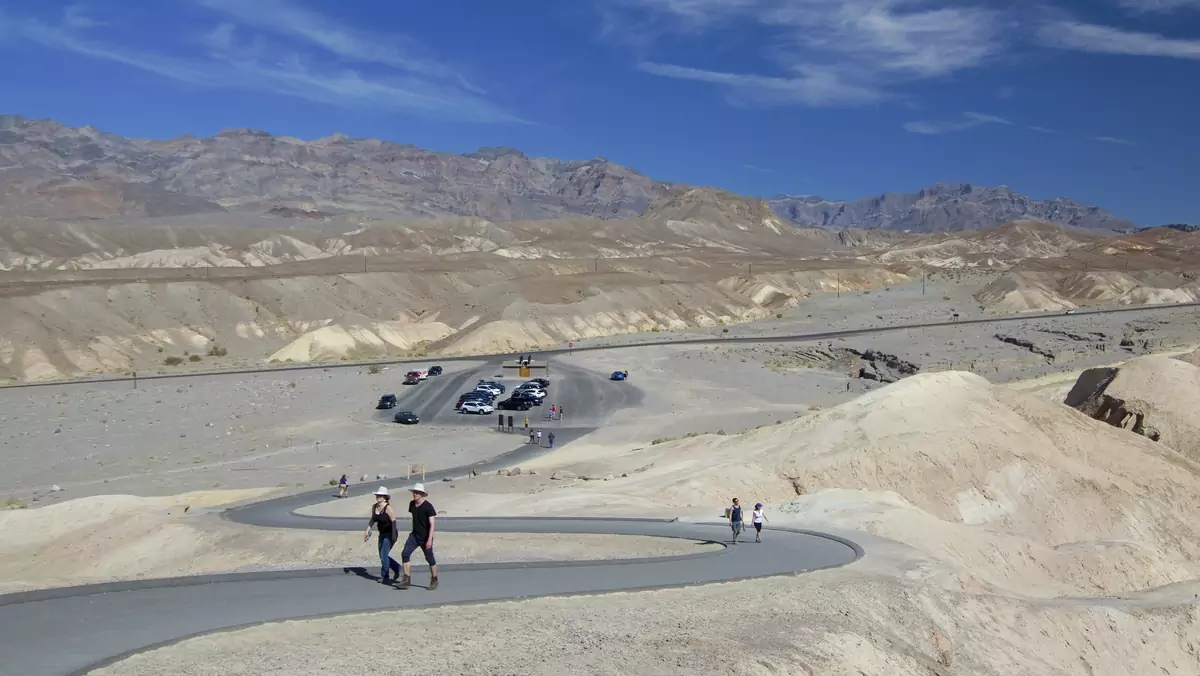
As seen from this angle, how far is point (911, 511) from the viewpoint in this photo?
24.3 metres

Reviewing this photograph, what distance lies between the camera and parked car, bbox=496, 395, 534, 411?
197 ft

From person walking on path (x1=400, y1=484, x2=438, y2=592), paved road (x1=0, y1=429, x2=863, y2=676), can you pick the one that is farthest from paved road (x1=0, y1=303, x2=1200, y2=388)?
person walking on path (x1=400, y1=484, x2=438, y2=592)

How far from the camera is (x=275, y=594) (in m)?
14.2

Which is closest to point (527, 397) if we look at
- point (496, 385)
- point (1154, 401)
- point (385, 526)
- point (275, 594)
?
point (496, 385)

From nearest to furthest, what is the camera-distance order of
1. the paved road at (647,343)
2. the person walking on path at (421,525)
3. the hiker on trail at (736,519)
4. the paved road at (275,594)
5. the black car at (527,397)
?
1. the paved road at (275,594)
2. the person walking on path at (421,525)
3. the hiker on trail at (736,519)
4. the black car at (527,397)
5. the paved road at (647,343)

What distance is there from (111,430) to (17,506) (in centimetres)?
2156

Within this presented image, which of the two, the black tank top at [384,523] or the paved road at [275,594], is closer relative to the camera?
the paved road at [275,594]

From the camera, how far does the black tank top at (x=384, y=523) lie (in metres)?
14.3

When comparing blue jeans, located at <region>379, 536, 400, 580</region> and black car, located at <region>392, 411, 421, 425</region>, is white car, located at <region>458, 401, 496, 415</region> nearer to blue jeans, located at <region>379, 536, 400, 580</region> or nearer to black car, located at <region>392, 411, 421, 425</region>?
black car, located at <region>392, 411, 421, 425</region>

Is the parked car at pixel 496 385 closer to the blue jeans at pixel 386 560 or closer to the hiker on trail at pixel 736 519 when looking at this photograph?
the hiker on trail at pixel 736 519

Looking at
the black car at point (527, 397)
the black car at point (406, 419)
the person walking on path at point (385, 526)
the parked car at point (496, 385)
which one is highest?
the person walking on path at point (385, 526)

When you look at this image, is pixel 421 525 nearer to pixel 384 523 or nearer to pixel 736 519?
pixel 384 523

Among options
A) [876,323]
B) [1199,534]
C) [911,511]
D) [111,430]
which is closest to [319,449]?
[111,430]

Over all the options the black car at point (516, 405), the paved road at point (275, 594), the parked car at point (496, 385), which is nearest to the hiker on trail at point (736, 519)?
the paved road at point (275, 594)
